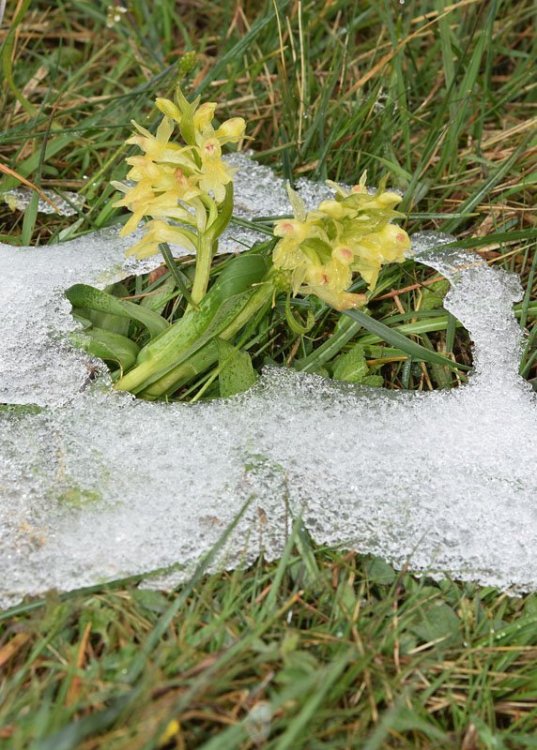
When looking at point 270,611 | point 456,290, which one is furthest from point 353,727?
point 456,290

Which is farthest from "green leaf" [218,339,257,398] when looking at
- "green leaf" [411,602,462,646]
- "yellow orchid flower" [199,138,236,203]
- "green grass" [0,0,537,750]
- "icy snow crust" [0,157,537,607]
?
"green leaf" [411,602,462,646]

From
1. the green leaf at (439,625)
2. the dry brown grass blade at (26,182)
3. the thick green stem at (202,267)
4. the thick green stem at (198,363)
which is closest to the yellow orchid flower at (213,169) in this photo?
the thick green stem at (202,267)

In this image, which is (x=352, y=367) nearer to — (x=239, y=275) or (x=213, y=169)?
(x=239, y=275)

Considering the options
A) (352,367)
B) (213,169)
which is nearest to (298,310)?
(352,367)

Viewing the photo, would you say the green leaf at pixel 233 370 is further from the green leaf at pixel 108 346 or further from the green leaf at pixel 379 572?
the green leaf at pixel 379 572

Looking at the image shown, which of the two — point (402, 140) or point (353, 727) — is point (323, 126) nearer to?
point (402, 140)
